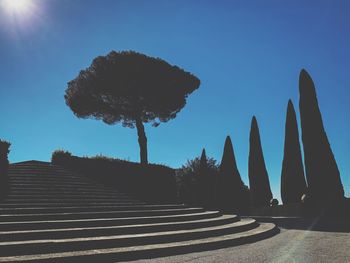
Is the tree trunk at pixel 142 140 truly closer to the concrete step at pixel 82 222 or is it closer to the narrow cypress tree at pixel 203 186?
the narrow cypress tree at pixel 203 186

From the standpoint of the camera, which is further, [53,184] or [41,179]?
[41,179]

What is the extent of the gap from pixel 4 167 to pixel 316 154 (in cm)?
1592

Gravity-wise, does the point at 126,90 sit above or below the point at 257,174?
above

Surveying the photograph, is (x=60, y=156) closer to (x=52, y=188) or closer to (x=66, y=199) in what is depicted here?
(x=52, y=188)

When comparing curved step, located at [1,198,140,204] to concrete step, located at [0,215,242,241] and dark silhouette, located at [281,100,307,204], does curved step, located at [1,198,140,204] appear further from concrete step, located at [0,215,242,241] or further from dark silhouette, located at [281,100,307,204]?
dark silhouette, located at [281,100,307,204]

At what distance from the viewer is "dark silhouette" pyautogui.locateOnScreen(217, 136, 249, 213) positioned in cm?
2484

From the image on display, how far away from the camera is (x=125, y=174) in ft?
56.2

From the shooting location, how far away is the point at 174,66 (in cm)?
2859

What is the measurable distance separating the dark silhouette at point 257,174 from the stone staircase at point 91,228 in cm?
1542

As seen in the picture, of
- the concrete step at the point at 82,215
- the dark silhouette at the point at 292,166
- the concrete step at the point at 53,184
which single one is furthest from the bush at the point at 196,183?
the concrete step at the point at 82,215

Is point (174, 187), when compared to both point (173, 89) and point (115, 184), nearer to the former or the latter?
point (115, 184)

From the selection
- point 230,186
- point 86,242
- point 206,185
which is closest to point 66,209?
point 86,242

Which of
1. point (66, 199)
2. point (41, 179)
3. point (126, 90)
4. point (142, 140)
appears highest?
point (126, 90)

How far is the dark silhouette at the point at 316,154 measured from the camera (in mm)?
17906
